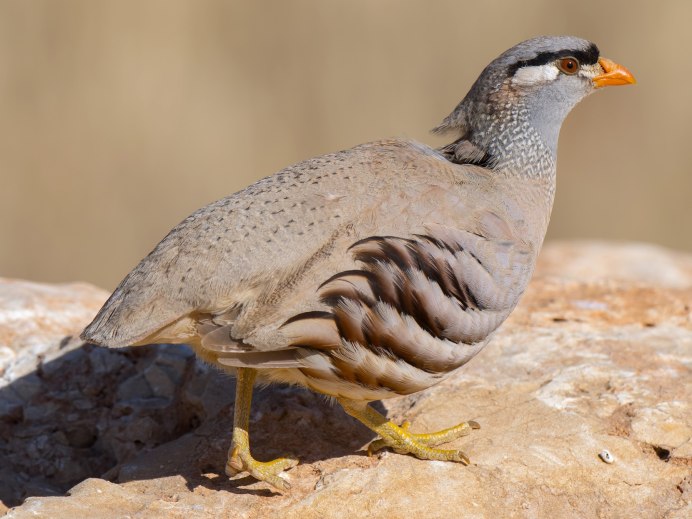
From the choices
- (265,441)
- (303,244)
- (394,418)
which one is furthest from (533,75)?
(265,441)

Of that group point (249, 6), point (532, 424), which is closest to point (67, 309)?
point (532, 424)

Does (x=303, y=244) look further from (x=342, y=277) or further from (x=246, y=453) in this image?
(x=246, y=453)

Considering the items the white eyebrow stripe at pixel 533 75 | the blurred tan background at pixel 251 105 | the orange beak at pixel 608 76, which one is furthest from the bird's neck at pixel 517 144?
the blurred tan background at pixel 251 105

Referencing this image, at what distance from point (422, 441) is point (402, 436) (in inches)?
7.0

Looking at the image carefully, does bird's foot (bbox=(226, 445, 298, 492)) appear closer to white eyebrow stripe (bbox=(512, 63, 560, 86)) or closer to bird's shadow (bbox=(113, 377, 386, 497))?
bird's shadow (bbox=(113, 377, 386, 497))

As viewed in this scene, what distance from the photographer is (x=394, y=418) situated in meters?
6.29

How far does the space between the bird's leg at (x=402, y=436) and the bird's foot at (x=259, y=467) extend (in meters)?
0.47

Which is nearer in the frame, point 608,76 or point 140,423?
point 140,423

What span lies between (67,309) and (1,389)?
1.00 meters

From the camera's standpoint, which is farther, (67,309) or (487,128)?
(67,309)

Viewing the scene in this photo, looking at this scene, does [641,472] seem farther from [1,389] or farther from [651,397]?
[1,389]

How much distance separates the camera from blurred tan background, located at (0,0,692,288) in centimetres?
1092

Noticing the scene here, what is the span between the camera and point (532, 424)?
5.94 meters

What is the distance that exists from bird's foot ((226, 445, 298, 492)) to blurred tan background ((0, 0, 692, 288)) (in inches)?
230
